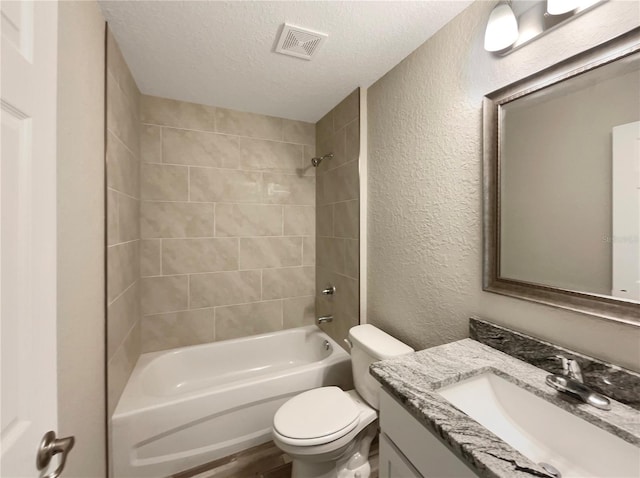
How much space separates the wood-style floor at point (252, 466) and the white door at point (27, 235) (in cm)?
115

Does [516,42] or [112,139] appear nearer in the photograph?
[516,42]

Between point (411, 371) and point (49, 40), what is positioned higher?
point (49, 40)

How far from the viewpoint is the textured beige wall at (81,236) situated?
2.64ft

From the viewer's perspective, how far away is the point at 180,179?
6.44 ft

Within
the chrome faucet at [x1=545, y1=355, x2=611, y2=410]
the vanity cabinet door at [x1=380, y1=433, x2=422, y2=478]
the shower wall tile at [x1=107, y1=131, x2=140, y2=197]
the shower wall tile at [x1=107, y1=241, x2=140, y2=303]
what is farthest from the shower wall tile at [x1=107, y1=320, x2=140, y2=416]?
the chrome faucet at [x1=545, y1=355, x2=611, y2=410]

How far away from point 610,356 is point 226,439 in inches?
70.6

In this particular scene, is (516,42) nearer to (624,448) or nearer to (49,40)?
(624,448)

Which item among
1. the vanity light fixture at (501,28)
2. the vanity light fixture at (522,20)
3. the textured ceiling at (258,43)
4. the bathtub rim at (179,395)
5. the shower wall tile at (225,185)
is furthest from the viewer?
the shower wall tile at (225,185)

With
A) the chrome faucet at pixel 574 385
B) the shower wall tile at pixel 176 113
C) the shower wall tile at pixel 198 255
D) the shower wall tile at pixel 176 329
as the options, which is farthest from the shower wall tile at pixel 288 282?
the chrome faucet at pixel 574 385

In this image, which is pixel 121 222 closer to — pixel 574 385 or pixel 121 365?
pixel 121 365

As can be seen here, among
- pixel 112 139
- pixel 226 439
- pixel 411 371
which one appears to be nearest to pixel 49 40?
pixel 112 139

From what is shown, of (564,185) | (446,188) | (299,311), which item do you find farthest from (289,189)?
(564,185)

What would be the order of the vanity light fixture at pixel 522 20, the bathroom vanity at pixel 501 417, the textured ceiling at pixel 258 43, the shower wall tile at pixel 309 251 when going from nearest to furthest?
the bathroom vanity at pixel 501 417 < the vanity light fixture at pixel 522 20 < the textured ceiling at pixel 258 43 < the shower wall tile at pixel 309 251

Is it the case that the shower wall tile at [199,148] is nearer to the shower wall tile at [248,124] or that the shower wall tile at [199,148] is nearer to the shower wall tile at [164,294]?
the shower wall tile at [248,124]
